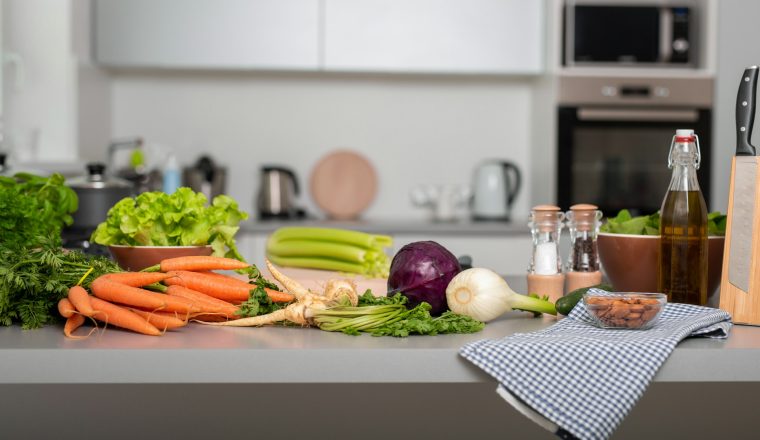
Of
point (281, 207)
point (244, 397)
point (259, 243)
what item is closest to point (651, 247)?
point (244, 397)

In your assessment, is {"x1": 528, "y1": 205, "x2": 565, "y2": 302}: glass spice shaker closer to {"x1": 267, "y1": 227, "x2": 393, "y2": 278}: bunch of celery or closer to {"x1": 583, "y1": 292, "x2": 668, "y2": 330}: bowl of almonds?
{"x1": 583, "y1": 292, "x2": 668, "y2": 330}: bowl of almonds

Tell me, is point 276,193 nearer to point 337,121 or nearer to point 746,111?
point 337,121

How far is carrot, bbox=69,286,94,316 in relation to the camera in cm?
108

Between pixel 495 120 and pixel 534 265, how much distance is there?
9.43ft

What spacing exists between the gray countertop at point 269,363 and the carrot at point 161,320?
0.06 m

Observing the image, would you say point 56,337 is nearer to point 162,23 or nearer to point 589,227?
point 589,227

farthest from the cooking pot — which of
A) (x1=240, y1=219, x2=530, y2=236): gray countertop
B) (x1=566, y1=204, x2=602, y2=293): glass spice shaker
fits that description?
(x1=240, y1=219, x2=530, y2=236): gray countertop

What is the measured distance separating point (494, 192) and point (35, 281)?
2.96m

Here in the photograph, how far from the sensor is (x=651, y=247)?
1380 millimetres

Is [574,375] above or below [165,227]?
below

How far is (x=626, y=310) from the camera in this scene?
3.64ft

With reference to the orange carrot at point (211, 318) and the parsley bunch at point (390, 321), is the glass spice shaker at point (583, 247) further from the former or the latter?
the orange carrot at point (211, 318)

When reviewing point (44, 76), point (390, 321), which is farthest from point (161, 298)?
point (44, 76)

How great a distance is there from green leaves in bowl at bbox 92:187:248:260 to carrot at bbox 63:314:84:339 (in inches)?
15.0
